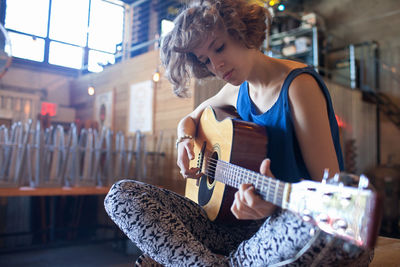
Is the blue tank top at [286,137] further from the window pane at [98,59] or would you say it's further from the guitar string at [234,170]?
the window pane at [98,59]

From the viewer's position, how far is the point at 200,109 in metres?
1.68

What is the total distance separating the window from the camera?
3.08m

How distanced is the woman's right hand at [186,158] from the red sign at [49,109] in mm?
4207

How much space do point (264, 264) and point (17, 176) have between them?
2.50 metres

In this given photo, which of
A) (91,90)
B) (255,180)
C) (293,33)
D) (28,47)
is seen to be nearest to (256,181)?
(255,180)

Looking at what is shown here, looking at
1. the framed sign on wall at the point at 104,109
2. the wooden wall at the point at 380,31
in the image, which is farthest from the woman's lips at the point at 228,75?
the wooden wall at the point at 380,31

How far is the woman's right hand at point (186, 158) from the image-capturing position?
1.40 meters

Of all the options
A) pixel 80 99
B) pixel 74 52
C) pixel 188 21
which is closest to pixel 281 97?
pixel 188 21

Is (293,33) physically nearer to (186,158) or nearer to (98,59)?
(98,59)

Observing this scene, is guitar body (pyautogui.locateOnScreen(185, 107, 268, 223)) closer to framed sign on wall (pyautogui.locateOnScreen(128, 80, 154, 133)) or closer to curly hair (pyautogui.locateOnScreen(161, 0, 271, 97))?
curly hair (pyautogui.locateOnScreen(161, 0, 271, 97))

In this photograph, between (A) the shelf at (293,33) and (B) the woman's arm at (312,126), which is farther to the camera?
(A) the shelf at (293,33)

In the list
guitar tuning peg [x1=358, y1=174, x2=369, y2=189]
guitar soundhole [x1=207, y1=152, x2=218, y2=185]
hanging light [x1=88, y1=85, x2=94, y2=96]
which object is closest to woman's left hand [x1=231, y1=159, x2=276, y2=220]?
guitar tuning peg [x1=358, y1=174, x2=369, y2=189]

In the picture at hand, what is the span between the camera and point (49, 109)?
5184 millimetres

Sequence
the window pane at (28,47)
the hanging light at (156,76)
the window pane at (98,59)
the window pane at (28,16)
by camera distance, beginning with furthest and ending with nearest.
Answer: the hanging light at (156,76)
the window pane at (98,59)
the window pane at (28,47)
the window pane at (28,16)
